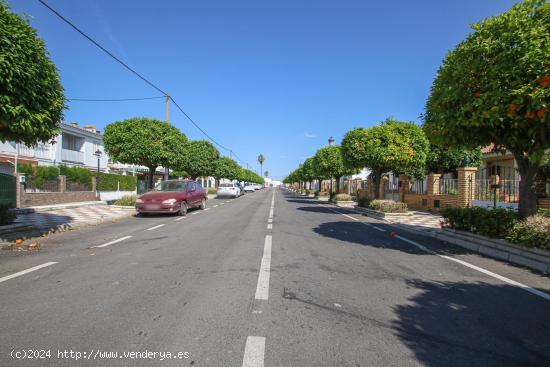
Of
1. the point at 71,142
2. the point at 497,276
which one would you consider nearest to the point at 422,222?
the point at 497,276

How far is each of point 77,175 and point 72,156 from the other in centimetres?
1124

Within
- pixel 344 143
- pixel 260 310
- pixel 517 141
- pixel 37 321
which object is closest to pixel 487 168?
pixel 344 143

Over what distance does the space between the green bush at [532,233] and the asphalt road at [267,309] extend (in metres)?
0.87

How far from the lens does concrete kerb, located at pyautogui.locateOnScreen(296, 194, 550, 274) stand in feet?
20.2

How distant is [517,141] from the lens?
6809 mm

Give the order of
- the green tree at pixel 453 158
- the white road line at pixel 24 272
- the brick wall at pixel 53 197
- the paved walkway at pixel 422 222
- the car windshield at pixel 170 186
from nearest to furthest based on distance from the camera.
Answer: the white road line at pixel 24 272, the paved walkway at pixel 422 222, the car windshield at pixel 170 186, the brick wall at pixel 53 197, the green tree at pixel 453 158

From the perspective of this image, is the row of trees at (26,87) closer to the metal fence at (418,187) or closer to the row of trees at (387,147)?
the row of trees at (387,147)

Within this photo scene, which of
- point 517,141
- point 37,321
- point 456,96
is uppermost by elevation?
point 456,96

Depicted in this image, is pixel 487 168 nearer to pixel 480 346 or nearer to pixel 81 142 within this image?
pixel 480 346

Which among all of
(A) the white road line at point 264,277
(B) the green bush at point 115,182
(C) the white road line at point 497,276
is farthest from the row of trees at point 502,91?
(B) the green bush at point 115,182

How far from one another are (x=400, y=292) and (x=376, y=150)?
13498 millimetres

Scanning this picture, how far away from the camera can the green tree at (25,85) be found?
6531 mm

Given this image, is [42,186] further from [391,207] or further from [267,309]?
[267,309]

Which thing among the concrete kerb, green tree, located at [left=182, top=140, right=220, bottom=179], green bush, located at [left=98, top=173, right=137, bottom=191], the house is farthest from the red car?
green tree, located at [left=182, top=140, right=220, bottom=179]
